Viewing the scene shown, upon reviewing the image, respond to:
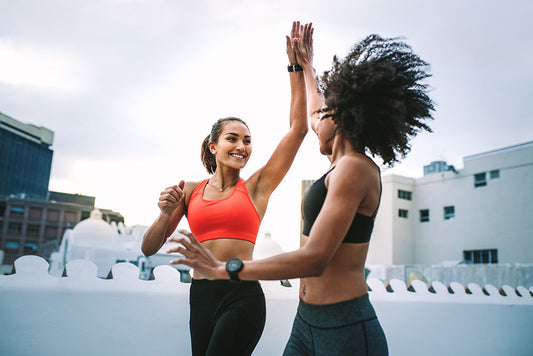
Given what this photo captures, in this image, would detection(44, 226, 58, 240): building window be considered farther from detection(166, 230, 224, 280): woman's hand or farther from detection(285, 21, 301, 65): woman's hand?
detection(166, 230, 224, 280): woman's hand

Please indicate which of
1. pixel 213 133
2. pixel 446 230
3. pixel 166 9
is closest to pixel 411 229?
pixel 446 230

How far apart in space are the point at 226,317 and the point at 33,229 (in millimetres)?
68633

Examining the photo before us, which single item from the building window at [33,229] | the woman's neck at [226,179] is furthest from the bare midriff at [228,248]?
the building window at [33,229]

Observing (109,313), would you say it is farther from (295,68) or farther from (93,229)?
(93,229)

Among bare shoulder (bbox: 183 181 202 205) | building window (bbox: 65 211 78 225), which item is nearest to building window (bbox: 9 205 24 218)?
building window (bbox: 65 211 78 225)

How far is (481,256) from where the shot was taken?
29.6 m

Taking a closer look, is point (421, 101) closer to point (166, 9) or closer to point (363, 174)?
point (363, 174)

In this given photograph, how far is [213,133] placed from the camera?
2.83 m

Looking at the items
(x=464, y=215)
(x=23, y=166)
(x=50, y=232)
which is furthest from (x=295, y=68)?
(x=23, y=166)

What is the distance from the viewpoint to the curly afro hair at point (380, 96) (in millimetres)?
1797

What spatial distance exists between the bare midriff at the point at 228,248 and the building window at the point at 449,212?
32958 millimetres

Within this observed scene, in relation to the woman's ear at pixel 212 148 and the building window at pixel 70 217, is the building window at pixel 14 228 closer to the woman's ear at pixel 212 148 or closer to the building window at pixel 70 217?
the building window at pixel 70 217

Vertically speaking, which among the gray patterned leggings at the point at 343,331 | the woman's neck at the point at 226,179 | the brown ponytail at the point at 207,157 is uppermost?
the brown ponytail at the point at 207,157

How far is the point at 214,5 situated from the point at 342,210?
653 centimetres
